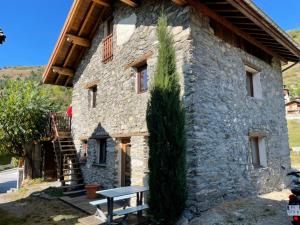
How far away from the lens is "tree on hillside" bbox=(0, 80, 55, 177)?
13.6m

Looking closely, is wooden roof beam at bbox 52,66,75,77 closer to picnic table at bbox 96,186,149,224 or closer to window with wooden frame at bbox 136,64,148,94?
window with wooden frame at bbox 136,64,148,94

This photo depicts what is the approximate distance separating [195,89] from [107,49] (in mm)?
5207

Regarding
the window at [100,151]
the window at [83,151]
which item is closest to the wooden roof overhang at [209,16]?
the window at [83,151]

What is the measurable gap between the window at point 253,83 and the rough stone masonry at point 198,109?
0.19 metres

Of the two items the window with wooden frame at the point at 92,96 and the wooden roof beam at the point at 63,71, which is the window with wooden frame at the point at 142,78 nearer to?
the window with wooden frame at the point at 92,96

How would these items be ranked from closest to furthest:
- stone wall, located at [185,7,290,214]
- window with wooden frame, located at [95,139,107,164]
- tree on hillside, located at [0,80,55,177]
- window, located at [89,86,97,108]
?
stone wall, located at [185,7,290,214] → window with wooden frame, located at [95,139,107,164] → window, located at [89,86,97,108] → tree on hillside, located at [0,80,55,177]

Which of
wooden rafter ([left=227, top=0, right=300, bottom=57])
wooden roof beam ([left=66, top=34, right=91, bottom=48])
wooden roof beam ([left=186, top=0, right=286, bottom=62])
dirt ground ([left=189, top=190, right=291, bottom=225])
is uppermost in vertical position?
wooden roof beam ([left=66, top=34, right=91, bottom=48])

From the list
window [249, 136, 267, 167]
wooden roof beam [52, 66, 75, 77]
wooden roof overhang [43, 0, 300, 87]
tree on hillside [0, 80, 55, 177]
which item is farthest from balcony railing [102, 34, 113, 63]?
window [249, 136, 267, 167]

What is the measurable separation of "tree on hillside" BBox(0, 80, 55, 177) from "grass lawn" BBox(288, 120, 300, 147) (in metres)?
22.8

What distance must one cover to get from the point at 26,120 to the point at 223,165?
1115 centimetres

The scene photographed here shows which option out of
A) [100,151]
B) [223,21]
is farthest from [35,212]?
[223,21]

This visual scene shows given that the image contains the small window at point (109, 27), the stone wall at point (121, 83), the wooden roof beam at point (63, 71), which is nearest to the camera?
the stone wall at point (121, 83)

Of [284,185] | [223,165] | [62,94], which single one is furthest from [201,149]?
[62,94]

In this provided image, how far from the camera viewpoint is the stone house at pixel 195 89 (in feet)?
22.5
